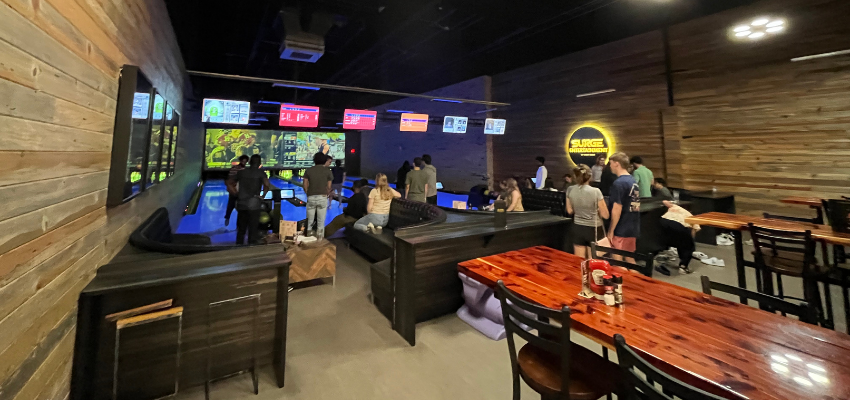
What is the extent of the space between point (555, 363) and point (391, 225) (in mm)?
3912

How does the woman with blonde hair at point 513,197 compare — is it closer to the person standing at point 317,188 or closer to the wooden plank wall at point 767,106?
the person standing at point 317,188

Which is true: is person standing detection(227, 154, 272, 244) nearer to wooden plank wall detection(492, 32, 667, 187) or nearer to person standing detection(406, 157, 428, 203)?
person standing detection(406, 157, 428, 203)

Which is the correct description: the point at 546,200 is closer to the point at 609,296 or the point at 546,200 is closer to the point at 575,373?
the point at 609,296

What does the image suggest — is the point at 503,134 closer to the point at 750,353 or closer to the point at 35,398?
the point at 750,353

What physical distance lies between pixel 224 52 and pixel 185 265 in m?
6.92

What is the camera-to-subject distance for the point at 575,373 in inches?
58.7

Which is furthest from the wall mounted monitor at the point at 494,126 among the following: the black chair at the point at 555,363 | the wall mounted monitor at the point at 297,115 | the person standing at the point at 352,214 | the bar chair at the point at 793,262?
the black chair at the point at 555,363

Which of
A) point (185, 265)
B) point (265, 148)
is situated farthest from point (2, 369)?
point (265, 148)

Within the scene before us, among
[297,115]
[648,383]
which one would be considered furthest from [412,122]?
[648,383]

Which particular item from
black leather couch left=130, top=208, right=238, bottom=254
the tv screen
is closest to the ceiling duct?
black leather couch left=130, top=208, right=238, bottom=254

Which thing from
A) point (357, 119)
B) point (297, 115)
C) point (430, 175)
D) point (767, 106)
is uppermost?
point (767, 106)

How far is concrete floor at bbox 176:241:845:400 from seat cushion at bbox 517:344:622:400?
0.65 metres

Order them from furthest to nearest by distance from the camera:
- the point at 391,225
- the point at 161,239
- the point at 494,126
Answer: the point at 494,126
the point at 391,225
the point at 161,239

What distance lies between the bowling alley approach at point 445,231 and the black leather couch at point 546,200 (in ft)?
0.22
